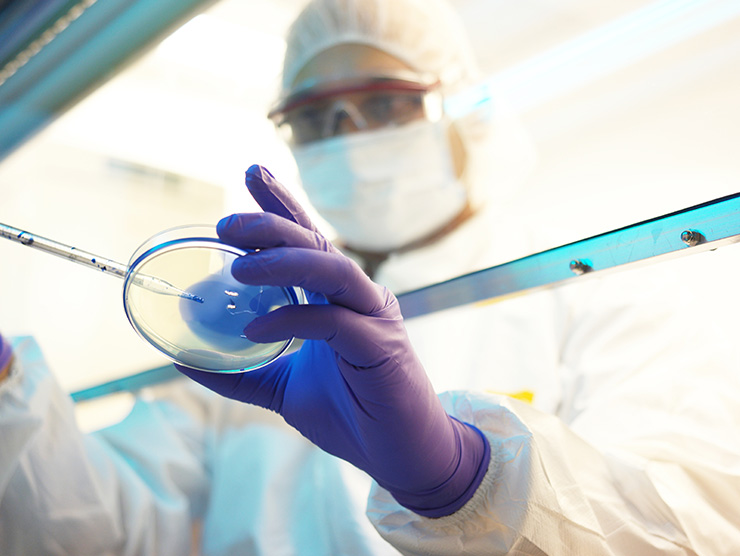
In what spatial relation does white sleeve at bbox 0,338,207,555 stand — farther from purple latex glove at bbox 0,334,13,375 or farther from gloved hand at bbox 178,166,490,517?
gloved hand at bbox 178,166,490,517

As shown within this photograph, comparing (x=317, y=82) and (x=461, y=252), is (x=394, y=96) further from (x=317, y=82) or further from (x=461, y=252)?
(x=461, y=252)

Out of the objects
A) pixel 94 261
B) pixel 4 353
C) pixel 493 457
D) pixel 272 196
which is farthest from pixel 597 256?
pixel 4 353

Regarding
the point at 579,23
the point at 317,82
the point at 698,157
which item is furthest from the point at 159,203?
the point at 698,157

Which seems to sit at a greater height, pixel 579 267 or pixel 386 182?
pixel 386 182

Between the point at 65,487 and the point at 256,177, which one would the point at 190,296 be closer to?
the point at 256,177

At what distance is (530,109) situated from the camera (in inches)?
59.0

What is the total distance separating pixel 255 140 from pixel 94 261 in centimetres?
164

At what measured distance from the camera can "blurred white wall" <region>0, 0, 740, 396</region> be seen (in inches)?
35.5

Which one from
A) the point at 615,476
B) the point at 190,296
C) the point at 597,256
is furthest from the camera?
the point at 615,476

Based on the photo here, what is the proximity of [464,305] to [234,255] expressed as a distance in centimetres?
42

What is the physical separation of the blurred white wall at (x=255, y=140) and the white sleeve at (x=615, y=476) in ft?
1.03

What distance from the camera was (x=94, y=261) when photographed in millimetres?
600

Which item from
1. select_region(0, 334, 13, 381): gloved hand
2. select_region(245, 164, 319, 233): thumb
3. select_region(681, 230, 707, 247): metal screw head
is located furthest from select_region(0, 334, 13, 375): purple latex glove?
select_region(681, 230, 707, 247): metal screw head

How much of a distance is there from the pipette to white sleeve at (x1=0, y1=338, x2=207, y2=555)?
1.63ft
